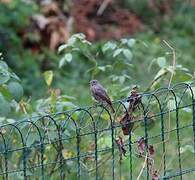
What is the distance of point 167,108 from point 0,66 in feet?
2.56

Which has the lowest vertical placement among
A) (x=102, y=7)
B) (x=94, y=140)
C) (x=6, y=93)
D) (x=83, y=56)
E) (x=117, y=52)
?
(x=94, y=140)

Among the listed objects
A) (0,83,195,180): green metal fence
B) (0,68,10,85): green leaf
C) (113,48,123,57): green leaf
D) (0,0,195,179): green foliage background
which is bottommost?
(0,83,195,180): green metal fence

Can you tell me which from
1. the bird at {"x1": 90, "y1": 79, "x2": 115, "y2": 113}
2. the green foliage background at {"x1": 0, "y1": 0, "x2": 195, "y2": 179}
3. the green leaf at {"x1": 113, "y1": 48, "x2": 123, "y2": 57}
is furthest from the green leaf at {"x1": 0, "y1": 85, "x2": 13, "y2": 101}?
the green foliage background at {"x1": 0, "y1": 0, "x2": 195, "y2": 179}

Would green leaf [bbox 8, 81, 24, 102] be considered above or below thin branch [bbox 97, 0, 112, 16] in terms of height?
below

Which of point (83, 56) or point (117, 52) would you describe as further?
point (83, 56)

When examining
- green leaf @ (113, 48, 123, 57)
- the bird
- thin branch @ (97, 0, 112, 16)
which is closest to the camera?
the bird

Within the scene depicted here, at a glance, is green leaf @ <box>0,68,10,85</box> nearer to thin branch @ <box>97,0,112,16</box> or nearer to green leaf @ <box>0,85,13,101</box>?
green leaf @ <box>0,85,13,101</box>

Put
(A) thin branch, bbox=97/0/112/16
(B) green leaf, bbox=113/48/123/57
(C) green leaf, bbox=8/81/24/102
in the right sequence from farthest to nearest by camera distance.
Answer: (A) thin branch, bbox=97/0/112/16 < (B) green leaf, bbox=113/48/123/57 < (C) green leaf, bbox=8/81/24/102

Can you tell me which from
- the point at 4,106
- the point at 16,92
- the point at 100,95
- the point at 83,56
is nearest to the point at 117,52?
the point at 100,95

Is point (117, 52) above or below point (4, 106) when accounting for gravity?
above

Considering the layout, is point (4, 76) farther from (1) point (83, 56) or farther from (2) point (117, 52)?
(1) point (83, 56)

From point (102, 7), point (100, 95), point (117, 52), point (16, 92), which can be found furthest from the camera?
point (102, 7)

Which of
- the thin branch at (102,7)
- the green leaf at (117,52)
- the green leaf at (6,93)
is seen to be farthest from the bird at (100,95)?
the thin branch at (102,7)

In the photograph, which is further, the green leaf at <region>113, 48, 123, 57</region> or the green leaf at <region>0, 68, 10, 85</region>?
the green leaf at <region>113, 48, 123, 57</region>
